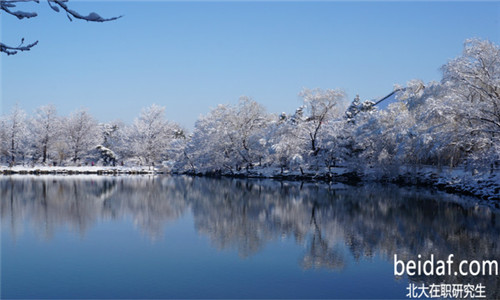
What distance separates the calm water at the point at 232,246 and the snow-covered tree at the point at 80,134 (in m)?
43.6

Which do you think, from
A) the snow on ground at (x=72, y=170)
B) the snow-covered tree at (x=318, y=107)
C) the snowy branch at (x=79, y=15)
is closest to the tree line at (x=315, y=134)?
the snow-covered tree at (x=318, y=107)

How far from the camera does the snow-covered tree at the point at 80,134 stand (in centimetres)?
6300

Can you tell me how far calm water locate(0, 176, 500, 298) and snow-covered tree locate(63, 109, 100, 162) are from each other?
43.6 meters

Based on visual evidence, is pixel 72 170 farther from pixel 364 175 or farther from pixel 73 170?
pixel 364 175

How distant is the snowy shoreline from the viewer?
2548 centimetres

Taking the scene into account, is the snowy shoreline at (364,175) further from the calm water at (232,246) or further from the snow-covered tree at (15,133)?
the snow-covered tree at (15,133)

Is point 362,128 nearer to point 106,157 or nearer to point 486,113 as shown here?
point 486,113

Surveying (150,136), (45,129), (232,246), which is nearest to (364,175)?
(232,246)

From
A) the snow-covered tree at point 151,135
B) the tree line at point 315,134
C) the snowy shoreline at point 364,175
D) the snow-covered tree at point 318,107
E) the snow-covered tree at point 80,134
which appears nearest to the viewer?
the tree line at point 315,134

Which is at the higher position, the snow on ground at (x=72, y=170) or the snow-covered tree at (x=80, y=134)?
the snow-covered tree at (x=80, y=134)

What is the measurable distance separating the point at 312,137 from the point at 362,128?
4874 millimetres

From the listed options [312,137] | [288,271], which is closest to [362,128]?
[312,137]

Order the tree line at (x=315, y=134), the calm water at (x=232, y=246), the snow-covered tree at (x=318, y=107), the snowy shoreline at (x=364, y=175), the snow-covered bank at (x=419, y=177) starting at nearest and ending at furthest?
the calm water at (x=232, y=246) → the tree line at (x=315, y=134) → the snow-covered bank at (x=419, y=177) → the snowy shoreline at (x=364, y=175) → the snow-covered tree at (x=318, y=107)

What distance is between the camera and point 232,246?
39.1 feet
